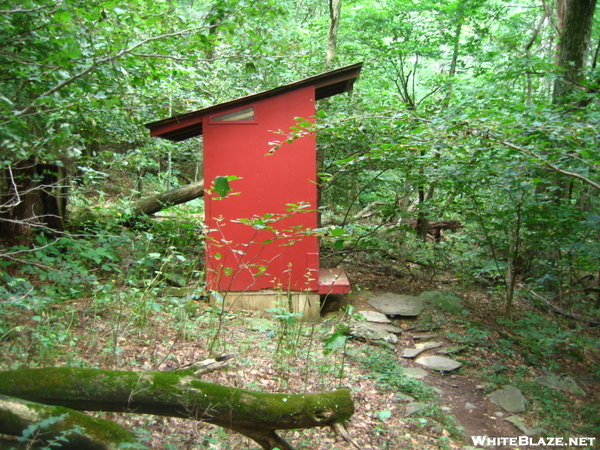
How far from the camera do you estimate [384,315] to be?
711 centimetres

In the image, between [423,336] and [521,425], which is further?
[423,336]

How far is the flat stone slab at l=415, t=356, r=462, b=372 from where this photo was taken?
18.2ft

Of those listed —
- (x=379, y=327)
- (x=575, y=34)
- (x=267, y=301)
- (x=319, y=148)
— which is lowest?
(x=379, y=327)

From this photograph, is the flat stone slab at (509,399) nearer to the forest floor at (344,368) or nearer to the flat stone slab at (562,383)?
the forest floor at (344,368)

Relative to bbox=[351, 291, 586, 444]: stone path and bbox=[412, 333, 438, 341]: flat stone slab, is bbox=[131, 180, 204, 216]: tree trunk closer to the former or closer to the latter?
bbox=[351, 291, 586, 444]: stone path

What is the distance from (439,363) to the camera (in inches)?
223

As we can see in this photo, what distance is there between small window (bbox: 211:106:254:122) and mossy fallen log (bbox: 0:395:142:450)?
4.90 metres

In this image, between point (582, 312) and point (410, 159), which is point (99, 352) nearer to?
point (410, 159)

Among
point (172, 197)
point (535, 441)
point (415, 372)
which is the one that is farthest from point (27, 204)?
point (535, 441)

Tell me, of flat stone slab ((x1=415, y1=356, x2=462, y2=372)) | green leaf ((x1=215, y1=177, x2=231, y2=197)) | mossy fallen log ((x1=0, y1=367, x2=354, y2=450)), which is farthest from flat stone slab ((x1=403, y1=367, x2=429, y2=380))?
green leaf ((x1=215, y1=177, x2=231, y2=197))

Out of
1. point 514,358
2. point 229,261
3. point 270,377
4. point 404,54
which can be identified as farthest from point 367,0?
point 270,377

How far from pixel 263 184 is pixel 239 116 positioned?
1.06m

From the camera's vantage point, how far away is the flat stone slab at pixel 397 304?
7.22 m

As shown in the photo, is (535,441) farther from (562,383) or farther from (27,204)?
(27,204)
